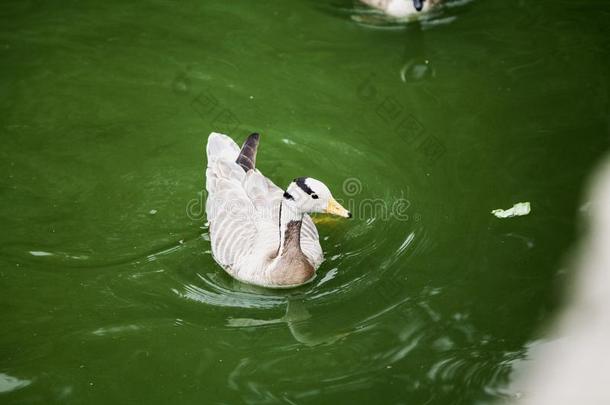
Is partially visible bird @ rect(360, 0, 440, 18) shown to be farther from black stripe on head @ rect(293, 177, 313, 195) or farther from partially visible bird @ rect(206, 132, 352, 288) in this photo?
black stripe on head @ rect(293, 177, 313, 195)

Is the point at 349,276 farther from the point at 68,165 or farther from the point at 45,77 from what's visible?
the point at 45,77

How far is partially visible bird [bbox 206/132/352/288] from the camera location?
6145 millimetres

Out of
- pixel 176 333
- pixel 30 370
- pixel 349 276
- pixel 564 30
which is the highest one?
pixel 564 30

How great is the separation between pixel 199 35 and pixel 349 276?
423 centimetres

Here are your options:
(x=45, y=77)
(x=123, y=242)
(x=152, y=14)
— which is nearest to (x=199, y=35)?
(x=152, y=14)

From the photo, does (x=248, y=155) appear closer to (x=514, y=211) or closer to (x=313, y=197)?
(x=313, y=197)

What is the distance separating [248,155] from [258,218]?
0.56m

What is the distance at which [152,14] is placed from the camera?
9.82 meters

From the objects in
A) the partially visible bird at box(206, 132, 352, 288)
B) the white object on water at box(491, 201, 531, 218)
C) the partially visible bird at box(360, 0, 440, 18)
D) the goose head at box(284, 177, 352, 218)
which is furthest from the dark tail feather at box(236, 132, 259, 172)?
the partially visible bird at box(360, 0, 440, 18)

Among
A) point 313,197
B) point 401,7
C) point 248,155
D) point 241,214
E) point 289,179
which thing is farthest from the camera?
point 401,7

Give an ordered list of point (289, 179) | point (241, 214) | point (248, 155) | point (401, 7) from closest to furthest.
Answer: point (241, 214) < point (248, 155) < point (289, 179) < point (401, 7)

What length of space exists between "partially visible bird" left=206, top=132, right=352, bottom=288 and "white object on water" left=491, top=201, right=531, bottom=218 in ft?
5.23

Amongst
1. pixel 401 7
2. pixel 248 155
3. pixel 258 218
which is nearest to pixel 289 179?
pixel 248 155

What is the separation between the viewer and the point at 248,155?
7.01 meters
